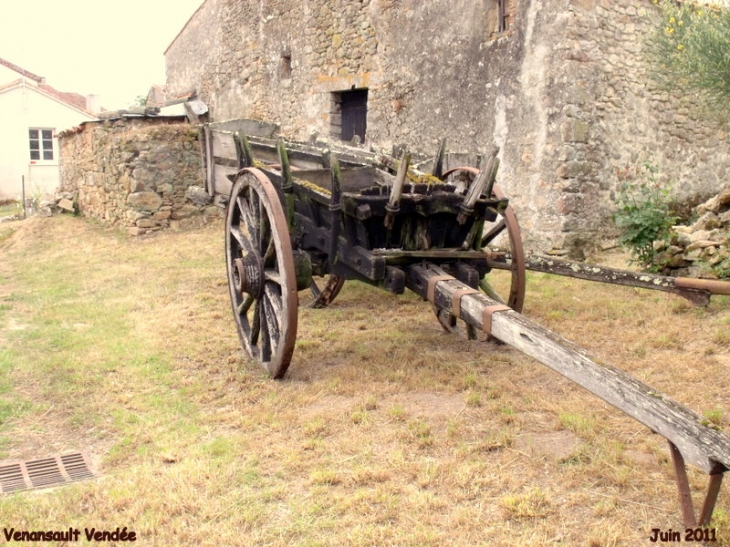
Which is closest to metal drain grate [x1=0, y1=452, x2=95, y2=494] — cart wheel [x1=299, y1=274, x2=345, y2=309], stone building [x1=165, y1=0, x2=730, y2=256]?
cart wheel [x1=299, y1=274, x2=345, y2=309]

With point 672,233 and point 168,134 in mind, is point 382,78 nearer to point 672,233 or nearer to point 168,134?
point 168,134

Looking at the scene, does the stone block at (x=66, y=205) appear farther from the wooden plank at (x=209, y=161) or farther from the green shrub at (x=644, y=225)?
the green shrub at (x=644, y=225)

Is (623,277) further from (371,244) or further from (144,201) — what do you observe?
(144,201)

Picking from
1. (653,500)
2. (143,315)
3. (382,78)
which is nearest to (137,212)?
(382,78)

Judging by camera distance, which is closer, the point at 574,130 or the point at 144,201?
the point at 574,130

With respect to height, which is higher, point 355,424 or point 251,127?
point 251,127

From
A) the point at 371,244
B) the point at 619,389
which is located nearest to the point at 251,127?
the point at 371,244

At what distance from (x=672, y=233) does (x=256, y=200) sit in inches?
166

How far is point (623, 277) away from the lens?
13.7ft

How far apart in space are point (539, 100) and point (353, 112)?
14.7 feet

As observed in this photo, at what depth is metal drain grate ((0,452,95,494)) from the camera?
10.2 ft

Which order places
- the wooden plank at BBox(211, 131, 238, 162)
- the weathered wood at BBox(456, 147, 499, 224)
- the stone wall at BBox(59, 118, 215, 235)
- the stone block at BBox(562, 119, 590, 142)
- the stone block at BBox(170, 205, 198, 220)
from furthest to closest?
the stone block at BBox(170, 205, 198, 220), the stone wall at BBox(59, 118, 215, 235), the stone block at BBox(562, 119, 590, 142), the wooden plank at BBox(211, 131, 238, 162), the weathered wood at BBox(456, 147, 499, 224)

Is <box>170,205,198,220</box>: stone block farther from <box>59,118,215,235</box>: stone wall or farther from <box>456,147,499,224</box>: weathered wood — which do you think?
<box>456,147,499,224</box>: weathered wood

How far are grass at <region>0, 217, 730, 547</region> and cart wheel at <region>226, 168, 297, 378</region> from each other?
210mm
